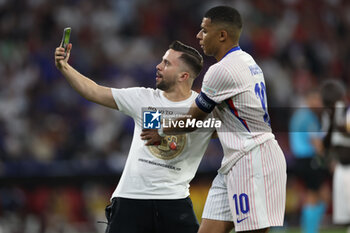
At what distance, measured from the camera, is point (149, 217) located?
520 centimetres

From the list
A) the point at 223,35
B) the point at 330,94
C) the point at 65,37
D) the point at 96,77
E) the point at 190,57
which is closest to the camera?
the point at 223,35

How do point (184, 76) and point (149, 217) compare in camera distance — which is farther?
point (184, 76)

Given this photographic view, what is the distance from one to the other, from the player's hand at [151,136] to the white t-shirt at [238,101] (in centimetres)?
52

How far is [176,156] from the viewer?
17.3ft

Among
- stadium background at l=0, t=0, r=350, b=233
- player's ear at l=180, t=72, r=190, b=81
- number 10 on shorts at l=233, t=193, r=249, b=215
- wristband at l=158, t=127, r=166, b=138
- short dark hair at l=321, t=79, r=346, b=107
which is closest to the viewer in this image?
number 10 on shorts at l=233, t=193, r=249, b=215

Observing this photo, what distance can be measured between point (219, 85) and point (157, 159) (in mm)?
895

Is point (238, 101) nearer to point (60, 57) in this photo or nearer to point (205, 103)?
point (205, 103)

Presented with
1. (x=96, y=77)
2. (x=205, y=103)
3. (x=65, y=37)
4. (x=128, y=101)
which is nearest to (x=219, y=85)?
(x=205, y=103)

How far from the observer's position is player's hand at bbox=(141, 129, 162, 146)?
16.5 feet

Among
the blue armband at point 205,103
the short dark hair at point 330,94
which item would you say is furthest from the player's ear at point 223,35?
the short dark hair at point 330,94

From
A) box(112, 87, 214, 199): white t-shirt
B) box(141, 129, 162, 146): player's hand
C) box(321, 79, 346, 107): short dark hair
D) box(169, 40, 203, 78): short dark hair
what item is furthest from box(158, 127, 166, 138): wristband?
box(321, 79, 346, 107): short dark hair

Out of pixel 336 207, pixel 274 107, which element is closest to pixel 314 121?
pixel 336 207

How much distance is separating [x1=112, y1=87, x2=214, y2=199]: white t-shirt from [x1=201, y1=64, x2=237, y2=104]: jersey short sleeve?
607 mm

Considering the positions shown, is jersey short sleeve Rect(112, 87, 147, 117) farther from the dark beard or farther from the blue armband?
the blue armband
